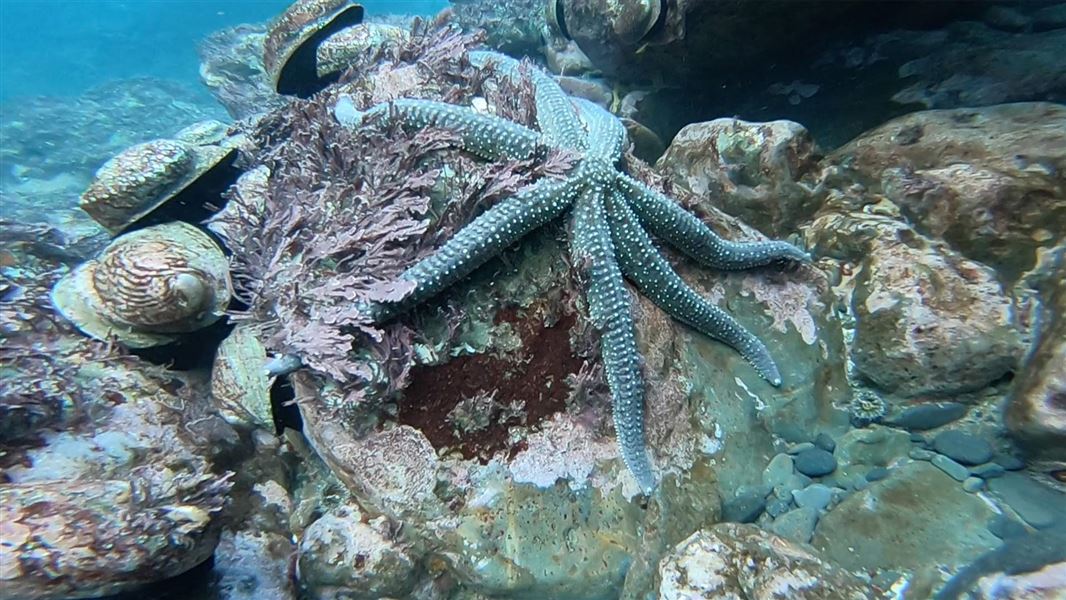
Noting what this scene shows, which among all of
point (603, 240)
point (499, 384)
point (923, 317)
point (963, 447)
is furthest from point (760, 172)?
point (499, 384)

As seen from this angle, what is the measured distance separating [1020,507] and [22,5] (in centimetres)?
7285

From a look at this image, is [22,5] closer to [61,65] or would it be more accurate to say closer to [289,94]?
[61,65]

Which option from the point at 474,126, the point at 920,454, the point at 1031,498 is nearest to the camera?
the point at 1031,498

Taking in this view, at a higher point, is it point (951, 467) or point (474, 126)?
point (474, 126)

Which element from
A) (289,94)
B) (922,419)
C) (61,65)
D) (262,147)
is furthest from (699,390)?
(61,65)

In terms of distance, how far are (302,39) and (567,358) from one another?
5990 millimetres

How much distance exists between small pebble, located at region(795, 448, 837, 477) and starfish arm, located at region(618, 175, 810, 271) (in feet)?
5.54

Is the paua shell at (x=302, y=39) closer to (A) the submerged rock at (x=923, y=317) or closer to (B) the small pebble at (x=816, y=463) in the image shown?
(A) the submerged rock at (x=923, y=317)

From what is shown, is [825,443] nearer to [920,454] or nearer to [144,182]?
[920,454]

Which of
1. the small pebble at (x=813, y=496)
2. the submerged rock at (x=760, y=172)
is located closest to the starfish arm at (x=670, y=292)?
the small pebble at (x=813, y=496)

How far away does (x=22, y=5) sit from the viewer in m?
48.3

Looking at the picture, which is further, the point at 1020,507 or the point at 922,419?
the point at 922,419

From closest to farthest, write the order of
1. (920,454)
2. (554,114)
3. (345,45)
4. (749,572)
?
(749,572), (920,454), (554,114), (345,45)

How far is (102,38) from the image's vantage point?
39312mm
